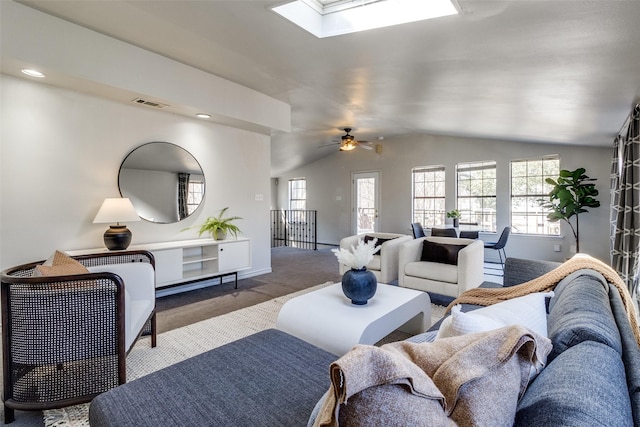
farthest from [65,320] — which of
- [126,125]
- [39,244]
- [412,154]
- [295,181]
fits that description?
[295,181]

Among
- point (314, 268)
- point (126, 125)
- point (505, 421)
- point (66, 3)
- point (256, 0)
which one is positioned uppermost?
point (66, 3)

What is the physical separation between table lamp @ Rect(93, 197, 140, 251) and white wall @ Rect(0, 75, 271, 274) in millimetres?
286

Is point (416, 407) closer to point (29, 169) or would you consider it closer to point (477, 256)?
point (477, 256)

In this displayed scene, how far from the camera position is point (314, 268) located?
581 cm

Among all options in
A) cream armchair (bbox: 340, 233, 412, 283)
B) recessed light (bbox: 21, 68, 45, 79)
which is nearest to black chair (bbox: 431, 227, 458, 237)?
cream armchair (bbox: 340, 233, 412, 283)

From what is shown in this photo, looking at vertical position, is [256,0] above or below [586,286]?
above

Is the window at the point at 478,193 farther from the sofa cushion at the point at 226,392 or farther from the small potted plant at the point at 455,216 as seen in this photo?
the sofa cushion at the point at 226,392

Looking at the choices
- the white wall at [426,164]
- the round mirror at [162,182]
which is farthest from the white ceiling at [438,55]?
the white wall at [426,164]

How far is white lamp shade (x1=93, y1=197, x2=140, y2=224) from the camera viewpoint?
329 centimetres

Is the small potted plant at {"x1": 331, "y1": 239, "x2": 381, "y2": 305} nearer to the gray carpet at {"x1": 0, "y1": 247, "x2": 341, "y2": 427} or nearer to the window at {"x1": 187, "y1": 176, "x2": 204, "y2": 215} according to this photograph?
the gray carpet at {"x1": 0, "y1": 247, "x2": 341, "y2": 427}

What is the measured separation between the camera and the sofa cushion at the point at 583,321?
998 mm

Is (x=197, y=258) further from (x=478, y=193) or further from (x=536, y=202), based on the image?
(x=536, y=202)

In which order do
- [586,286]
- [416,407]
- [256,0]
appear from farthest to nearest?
1. [256,0]
2. [586,286]
3. [416,407]

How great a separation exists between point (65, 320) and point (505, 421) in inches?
81.6
